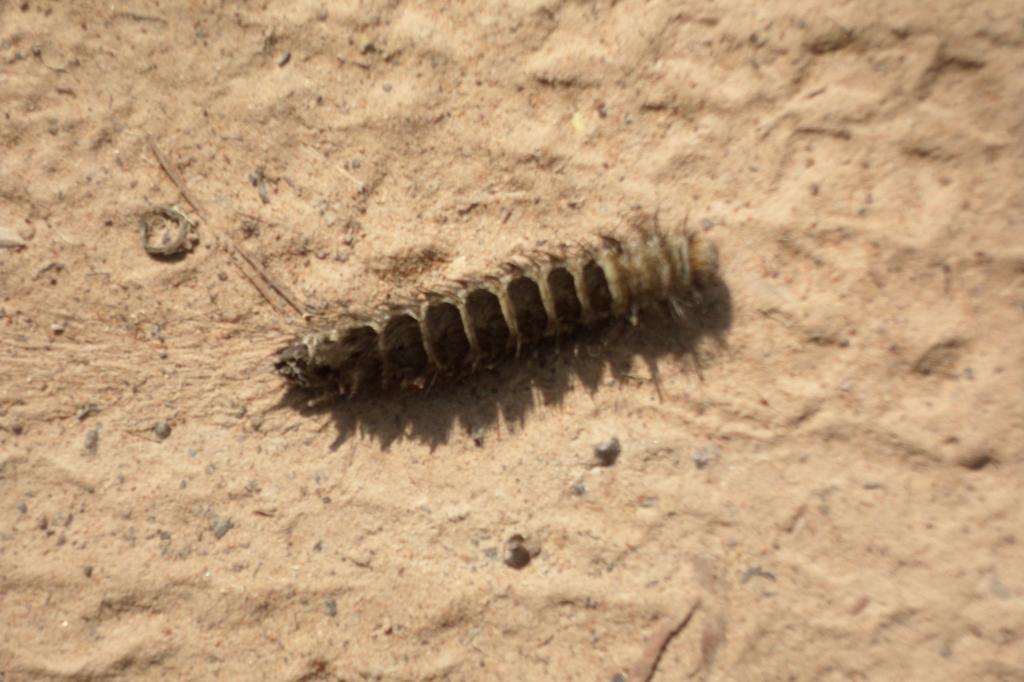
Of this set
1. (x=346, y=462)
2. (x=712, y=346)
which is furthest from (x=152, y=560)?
(x=712, y=346)

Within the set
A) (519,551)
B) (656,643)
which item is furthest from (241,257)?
Result: (656,643)

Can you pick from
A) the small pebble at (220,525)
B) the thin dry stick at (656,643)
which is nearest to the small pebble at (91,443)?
the small pebble at (220,525)

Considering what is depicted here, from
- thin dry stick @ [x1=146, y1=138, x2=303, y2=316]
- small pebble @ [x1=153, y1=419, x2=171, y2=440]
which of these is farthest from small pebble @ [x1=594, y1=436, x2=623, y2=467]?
small pebble @ [x1=153, y1=419, x2=171, y2=440]

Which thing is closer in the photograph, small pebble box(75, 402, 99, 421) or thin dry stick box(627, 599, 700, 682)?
thin dry stick box(627, 599, 700, 682)

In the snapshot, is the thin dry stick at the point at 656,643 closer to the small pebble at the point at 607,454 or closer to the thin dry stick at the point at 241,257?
the small pebble at the point at 607,454

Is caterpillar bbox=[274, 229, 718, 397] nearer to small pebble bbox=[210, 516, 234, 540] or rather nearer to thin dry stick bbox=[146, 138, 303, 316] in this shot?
thin dry stick bbox=[146, 138, 303, 316]

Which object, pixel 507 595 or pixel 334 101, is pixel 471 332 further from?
pixel 334 101
